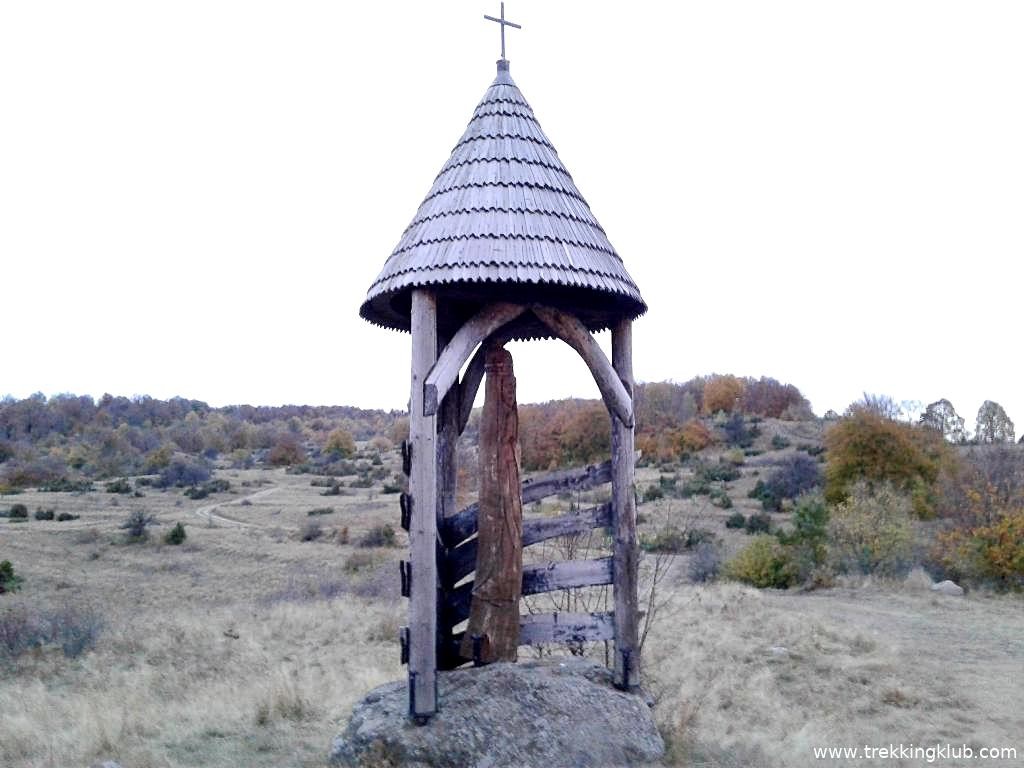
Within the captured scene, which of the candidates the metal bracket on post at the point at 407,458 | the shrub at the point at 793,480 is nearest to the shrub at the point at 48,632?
the metal bracket on post at the point at 407,458

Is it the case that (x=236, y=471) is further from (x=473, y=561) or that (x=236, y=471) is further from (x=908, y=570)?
(x=473, y=561)

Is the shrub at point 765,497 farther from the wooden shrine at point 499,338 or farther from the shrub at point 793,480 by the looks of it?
the wooden shrine at point 499,338

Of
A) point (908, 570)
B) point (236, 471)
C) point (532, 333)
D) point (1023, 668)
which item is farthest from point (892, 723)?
point (236, 471)

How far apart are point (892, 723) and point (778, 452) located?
37173 millimetres

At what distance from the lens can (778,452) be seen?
43500 millimetres

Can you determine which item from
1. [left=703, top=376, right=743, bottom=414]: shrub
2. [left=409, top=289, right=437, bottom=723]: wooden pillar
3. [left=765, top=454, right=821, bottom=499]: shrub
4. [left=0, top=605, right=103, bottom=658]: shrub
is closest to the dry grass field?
[left=0, top=605, right=103, bottom=658]: shrub

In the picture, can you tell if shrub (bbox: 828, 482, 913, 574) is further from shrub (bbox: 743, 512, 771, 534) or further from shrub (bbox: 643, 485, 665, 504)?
shrub (bbox: 643, 485, 665, 504)

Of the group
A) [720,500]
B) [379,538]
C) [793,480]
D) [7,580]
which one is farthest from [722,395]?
[7,580]

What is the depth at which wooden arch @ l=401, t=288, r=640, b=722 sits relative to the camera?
5234 millimetres

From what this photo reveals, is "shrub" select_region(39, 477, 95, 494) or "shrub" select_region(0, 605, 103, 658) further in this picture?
Result: "shrub" select_region(39, 477, 95, 494)

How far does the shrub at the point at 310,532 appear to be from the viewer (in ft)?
87.4

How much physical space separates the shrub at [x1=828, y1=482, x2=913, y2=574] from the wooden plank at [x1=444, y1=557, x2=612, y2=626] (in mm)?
13809

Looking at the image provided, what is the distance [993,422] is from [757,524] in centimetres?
2775

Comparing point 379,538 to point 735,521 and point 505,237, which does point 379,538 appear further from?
point 505,237
